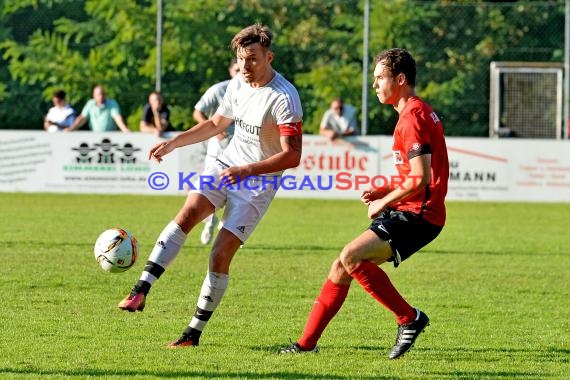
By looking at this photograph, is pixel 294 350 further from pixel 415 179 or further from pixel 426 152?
pixel 426 152

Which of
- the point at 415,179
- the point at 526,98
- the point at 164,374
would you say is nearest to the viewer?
the point at 164,374

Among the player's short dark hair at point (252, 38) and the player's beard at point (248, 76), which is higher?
the player's short dark hair at point (252, 38)

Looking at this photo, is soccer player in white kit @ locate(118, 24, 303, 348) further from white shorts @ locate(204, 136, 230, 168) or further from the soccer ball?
white shorts @ locate(204, 136, 230, 168)

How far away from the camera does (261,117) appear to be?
7.46m

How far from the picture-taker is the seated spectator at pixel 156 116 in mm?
20469

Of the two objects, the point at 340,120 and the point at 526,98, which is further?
the point at 526,98

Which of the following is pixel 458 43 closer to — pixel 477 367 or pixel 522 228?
pixel 522 228

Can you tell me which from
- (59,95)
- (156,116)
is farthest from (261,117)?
(59,95)

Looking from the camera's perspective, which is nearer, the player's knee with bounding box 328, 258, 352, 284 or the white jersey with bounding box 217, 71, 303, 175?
the player's knee with bounding box 328, 258, 352, 284

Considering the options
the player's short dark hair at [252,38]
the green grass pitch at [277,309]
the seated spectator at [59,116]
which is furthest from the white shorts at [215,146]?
the seated spectator at [59,116]

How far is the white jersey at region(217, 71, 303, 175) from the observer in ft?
24.3

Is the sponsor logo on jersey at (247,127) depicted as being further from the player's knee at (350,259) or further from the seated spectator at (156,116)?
the seated spectator at (156,116)

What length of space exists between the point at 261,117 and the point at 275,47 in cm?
1639

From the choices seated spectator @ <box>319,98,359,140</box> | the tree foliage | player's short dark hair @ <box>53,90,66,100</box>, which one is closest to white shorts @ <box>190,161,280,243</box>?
seated spectator @ <box>319,98,359,140</box>
